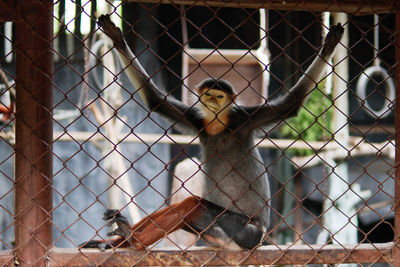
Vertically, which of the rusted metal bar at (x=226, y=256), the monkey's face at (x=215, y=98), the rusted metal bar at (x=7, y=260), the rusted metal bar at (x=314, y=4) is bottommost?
the rusted metal bar at (x=226, y=256)

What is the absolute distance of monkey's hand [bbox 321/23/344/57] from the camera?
1.86 metres

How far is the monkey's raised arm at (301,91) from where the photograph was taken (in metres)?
1.90

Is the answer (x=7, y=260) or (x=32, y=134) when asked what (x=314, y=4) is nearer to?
(x=32, y=134)

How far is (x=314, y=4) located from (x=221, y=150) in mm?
1064

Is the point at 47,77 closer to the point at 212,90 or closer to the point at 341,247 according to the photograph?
the point at 212,90

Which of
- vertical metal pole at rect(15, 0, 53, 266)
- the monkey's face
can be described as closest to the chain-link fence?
vertical metal pole at rect(15, 0, 53, 266)

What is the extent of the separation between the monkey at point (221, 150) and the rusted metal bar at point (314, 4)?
0.28 meters

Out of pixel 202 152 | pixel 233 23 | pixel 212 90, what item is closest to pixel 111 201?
pixel 202 152

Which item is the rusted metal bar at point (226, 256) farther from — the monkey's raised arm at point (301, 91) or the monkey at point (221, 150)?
the monkey's raised arm at point (301, 91)

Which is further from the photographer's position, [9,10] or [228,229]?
[228,229]

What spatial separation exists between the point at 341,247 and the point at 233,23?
12.8 ft

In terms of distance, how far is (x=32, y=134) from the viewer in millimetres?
1434

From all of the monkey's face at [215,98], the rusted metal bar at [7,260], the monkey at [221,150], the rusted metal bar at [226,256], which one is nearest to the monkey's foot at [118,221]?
the monkey at [221,150]

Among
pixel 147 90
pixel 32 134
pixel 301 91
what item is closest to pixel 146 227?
pixel 147 90
